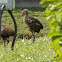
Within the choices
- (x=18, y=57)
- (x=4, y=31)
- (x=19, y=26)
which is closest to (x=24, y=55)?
(x=18, y=57)

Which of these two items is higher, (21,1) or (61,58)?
(61,58)


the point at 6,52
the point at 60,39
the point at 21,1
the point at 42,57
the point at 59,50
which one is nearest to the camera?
the point at 60,39

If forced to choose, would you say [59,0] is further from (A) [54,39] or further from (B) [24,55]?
(B) [24,55]

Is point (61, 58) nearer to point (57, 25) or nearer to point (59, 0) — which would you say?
point (57, 25)

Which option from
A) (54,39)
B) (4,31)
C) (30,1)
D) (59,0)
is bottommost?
(30,1)

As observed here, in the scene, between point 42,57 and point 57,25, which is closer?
point 57,25

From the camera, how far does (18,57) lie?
5.29m

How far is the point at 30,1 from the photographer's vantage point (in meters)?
20.5

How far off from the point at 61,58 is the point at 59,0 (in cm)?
53

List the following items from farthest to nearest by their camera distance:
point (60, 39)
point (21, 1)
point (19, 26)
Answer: point (21, 1) < point (19, 26) < point (60, 39)

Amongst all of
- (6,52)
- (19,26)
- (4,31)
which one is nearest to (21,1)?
(19,26)

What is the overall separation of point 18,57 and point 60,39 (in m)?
3.27

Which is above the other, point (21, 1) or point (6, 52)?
point (6, 52)

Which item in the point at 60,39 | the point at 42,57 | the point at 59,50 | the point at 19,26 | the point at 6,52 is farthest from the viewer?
the point at 19,26
